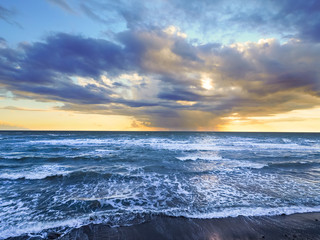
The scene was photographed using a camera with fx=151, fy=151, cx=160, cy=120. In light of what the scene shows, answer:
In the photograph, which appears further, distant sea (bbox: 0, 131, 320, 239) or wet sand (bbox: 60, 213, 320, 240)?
distant sea (bbox: 0, 131, 320, 239)

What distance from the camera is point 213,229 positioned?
4914 mm

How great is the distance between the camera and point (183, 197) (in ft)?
24.1

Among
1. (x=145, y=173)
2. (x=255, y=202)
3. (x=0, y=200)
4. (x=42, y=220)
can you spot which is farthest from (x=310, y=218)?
(x=0, y=200)

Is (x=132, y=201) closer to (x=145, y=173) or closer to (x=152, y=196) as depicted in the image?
(x=152, y=196)

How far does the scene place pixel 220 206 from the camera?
643 cm

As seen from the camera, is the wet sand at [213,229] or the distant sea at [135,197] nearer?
the wet sand at [213,229]

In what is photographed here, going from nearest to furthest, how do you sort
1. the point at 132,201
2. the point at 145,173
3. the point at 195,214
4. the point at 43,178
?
the point at 195,214 < the point at 132,201 < the point at 43,178 < the point at 145,173

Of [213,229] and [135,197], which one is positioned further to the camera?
[135,197]

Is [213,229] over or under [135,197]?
over

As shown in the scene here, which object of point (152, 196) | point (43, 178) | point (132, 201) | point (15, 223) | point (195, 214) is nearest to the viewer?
point (15, 223)

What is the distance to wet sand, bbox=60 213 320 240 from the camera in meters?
4.57

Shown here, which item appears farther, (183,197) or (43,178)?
(43,178)

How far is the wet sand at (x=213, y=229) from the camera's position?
4.57 metres

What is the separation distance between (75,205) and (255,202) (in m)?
7.97
